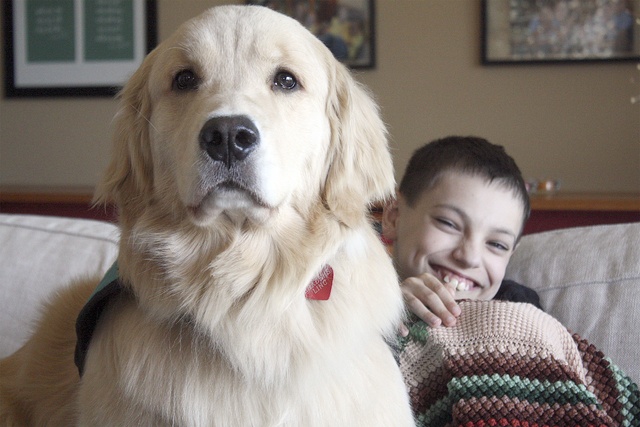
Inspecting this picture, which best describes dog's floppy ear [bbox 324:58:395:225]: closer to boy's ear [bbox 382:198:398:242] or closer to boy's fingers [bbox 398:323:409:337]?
boy's fingers [bbox 398:323:409:337]

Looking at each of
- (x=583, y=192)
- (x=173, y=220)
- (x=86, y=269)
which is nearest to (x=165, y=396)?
(x=173, y=220)

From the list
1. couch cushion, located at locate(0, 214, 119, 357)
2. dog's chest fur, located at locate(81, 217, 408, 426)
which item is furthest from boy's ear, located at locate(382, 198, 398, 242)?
couch cushion, located at locate(0, 214, 119, 357)

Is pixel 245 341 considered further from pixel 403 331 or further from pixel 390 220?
pixel 390 220

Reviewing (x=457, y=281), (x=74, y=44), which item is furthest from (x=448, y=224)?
(x=74, y=44)

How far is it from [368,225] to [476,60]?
2.15m

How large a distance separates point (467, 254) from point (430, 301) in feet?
0.77

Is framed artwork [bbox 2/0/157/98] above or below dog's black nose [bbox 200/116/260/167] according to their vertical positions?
above

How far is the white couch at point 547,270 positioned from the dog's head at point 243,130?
1.10 ft

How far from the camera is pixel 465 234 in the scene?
62.8 inches

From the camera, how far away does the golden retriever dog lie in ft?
3.44

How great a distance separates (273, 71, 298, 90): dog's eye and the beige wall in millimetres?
2049

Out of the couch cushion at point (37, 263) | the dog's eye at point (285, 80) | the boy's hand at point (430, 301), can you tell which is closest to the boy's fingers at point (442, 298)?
the boy's hand at point (430, 301)

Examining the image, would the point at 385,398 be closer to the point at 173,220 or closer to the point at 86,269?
the point at 173,220

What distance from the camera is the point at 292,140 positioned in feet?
3.77
